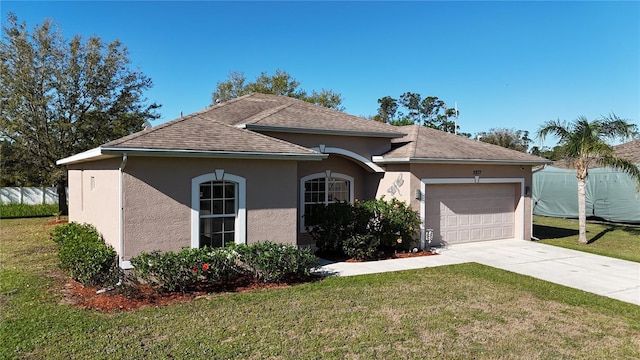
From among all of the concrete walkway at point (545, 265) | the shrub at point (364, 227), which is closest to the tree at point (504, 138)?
the concrete walkway at point (545, 265)

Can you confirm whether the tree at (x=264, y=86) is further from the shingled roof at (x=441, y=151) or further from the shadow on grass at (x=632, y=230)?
the shadow on grass at (x=632, y=230)

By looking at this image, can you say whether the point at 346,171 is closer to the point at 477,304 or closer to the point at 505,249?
the point at 505,249

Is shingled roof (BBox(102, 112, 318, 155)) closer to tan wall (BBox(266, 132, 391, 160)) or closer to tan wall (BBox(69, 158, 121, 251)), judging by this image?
tan wall (BBox(69, 158, 121, 251))

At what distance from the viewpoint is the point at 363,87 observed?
3688 centimetres

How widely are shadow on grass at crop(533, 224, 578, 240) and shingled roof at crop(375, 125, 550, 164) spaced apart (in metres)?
4.03

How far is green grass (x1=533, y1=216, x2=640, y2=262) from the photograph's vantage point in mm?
14641

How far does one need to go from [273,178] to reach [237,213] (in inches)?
49.8

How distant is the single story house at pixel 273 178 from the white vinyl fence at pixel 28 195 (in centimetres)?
1141

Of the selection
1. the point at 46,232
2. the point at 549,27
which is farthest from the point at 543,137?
the point at 46,232

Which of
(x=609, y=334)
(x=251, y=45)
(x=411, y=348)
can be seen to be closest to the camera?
(x=411, y=348)

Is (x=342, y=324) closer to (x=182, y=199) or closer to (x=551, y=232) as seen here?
(x=182, y=199)

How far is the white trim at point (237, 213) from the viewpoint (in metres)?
9.33

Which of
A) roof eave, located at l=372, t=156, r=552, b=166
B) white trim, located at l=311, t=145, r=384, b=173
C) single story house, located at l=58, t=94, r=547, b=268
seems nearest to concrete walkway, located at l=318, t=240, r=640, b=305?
single story house, located at l=58, t=94, r=547, b=268

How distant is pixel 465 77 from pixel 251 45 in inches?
590
